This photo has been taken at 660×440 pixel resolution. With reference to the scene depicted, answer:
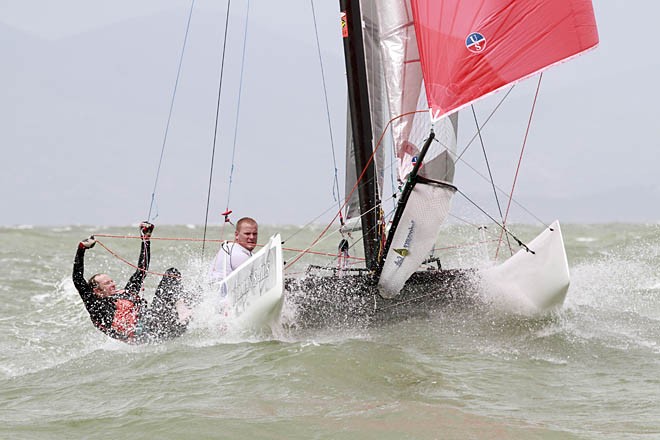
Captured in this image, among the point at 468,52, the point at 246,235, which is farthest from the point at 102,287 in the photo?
the point at 468,52

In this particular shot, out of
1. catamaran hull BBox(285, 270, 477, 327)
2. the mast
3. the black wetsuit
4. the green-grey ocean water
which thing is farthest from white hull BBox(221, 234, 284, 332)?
the mast

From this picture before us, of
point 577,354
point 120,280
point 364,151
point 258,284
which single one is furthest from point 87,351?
point 120,280

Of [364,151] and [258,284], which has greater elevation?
[364,151]

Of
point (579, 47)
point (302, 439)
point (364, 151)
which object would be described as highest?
point (579, 47)

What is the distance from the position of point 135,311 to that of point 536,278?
2.58 meters

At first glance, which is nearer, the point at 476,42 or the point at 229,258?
the point at 476,42

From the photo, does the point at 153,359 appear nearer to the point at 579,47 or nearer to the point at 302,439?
the point at 302,439

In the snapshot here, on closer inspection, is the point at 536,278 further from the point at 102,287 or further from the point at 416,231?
the point at 102,287

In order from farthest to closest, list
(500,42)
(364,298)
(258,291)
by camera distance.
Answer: (364,298)
(258,291)
(500,42)

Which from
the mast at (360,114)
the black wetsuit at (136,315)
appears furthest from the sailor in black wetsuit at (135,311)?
the mast at (360,114)

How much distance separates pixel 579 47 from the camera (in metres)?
4.89

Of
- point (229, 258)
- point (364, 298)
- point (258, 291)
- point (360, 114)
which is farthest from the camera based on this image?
point (360, 114)

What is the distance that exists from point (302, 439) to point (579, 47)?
2.85 metres

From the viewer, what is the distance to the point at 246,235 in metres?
5.75
